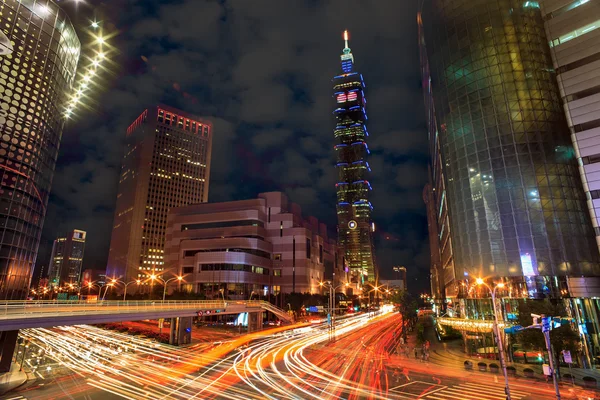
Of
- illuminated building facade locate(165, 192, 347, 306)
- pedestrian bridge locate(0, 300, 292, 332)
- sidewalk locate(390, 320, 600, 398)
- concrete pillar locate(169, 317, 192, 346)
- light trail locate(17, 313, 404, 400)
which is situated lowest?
sidewalk locate(390, 320, 600, 398)

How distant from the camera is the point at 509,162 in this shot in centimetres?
4853

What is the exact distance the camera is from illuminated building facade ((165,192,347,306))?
102 meters

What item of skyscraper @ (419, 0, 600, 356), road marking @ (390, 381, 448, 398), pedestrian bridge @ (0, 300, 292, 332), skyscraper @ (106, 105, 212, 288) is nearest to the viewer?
road marking @ (390, 381, 448, 398)

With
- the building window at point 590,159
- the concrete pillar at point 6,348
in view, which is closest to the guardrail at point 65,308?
the concrete pillar at point 6,348

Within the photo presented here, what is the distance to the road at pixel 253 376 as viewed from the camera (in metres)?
24.7

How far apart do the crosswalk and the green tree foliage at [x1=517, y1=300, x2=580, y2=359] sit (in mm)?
9857

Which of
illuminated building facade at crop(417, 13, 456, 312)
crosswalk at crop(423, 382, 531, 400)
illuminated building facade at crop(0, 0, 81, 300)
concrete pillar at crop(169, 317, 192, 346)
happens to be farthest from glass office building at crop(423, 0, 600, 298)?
illuminated building facade at crop(0, 0, 81, 300)

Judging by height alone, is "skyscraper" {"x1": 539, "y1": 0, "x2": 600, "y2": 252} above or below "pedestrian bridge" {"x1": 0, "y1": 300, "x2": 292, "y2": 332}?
above

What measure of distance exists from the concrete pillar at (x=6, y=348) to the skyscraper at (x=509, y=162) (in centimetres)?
5264

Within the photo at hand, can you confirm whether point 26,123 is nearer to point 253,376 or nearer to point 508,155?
point 253,376

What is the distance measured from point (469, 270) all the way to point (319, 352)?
24.5 m

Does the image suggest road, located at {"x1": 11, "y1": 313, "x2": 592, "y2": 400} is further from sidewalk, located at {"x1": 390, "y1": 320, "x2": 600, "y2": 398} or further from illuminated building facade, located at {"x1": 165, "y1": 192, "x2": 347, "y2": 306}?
illuminated building facade, located at {"x1": 165, "y1": 192, "x2": 347, "y2": 306}

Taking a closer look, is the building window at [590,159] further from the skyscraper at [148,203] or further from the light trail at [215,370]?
the skyscraper at [148,203]

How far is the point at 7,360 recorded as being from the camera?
30766mm
